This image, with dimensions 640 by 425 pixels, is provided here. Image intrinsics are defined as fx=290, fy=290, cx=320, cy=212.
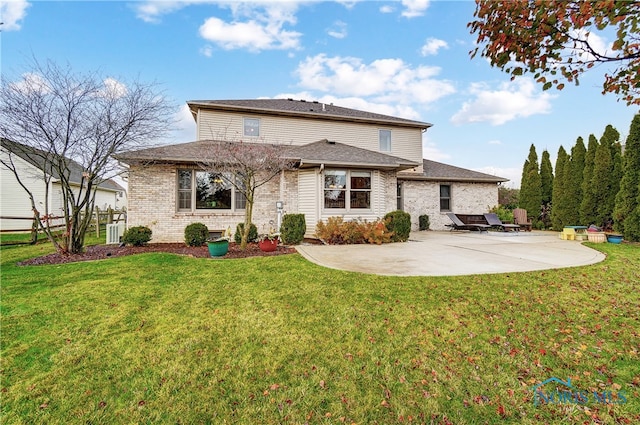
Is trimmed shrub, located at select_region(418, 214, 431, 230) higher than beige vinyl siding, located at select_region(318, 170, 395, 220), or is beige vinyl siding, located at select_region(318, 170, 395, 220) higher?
beige vinyl siding, located at select_region(318, 170, 395, 220)

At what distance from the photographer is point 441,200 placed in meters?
16.6

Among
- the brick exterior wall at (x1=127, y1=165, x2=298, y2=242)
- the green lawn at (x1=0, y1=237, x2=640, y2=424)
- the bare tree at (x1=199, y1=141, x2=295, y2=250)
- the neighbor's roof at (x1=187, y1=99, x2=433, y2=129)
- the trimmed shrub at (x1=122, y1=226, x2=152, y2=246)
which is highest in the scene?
the neighbor's roof at (x1=187, y1=99, x2=433, y2=129)

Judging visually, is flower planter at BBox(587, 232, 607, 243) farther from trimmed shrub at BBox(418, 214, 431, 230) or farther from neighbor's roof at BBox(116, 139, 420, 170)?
neighbor's roof at BBox(116, 139, 420, 170)

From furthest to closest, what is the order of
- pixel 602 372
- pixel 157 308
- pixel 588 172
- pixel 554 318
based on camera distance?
pixel 588 172, pixel 157 308, pixel 554 318, pixel 602 372

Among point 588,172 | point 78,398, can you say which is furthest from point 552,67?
point 588,172

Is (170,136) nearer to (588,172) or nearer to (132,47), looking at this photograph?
(132,47)

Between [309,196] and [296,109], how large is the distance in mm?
6113

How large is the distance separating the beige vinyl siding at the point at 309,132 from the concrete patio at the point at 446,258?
24.5ft

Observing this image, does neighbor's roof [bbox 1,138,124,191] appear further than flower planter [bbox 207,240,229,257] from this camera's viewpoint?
Yes

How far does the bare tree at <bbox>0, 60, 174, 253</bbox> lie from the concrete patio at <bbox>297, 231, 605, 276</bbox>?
259 inches

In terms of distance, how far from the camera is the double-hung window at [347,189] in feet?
38.1

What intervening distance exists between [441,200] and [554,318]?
1330cm

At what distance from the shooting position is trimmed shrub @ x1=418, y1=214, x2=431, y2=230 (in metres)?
15.9

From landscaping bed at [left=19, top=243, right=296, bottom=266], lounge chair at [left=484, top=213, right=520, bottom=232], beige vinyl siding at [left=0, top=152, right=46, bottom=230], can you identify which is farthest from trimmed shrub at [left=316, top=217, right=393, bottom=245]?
beige vinyl siding at [left=0, top=152, right=46, bottom=230]
